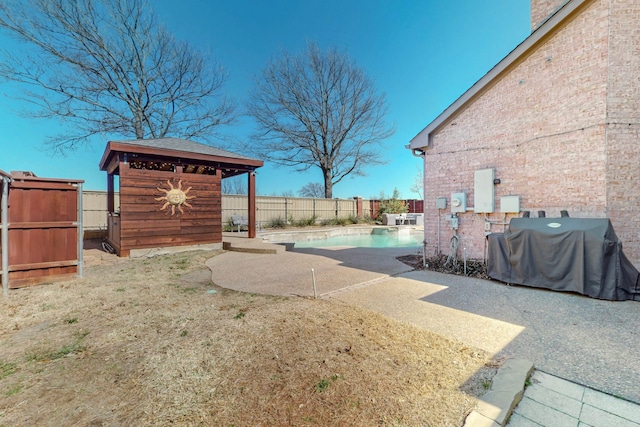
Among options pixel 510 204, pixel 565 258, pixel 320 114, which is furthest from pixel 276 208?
pixel 565 258

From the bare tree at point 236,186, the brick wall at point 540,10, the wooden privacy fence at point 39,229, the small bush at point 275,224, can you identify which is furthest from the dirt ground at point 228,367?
the bare tree at point 236,186

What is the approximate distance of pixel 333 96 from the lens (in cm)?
2058

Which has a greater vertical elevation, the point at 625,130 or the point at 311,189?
the point at 311,189

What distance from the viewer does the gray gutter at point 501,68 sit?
462 centimetres

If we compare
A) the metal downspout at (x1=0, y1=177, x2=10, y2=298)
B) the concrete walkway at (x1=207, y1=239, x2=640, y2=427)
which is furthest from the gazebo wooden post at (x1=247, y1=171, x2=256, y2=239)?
the metal downspout at (x1=0, y1=177, x2=10, y2=298)

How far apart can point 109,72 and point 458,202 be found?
58.5 ft

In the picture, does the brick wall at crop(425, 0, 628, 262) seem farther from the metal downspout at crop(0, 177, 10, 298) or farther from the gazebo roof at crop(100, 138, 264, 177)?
the metal downspout at crop(0, 177, 10, 298)

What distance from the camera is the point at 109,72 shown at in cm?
1396

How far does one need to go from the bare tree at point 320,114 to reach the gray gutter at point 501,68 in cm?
1505

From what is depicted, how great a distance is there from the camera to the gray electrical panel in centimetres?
548

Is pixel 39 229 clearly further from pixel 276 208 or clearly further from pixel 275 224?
pixel 276 208

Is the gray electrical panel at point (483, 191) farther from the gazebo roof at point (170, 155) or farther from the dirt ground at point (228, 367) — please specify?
the gazebo roof at point (170, 155)

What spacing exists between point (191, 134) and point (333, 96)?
10.7m

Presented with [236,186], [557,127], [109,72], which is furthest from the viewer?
[236,186]
